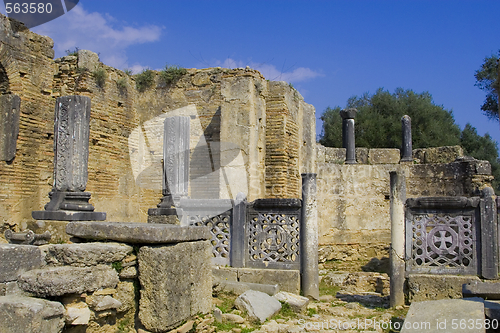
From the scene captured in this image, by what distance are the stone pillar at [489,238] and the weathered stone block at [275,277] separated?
2607 millimetres

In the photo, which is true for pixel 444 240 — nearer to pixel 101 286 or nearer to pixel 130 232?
Answer: pixel 130 232

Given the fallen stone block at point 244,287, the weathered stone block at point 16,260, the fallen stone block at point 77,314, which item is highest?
the weathered stone block at point 16,260

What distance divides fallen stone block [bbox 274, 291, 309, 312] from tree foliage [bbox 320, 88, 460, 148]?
21879 millimetres

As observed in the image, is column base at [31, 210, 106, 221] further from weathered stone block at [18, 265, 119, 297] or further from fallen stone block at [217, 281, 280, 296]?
weathered stone block at [18, 265, 119, 297]

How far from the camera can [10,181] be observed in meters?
8.99

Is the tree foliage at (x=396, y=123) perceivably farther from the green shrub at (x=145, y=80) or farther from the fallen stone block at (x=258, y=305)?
the fallen stone block at (x=258, y=305)

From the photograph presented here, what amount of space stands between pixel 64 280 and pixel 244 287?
3421 mm

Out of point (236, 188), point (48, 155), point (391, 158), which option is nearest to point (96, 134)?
point (48, 155)

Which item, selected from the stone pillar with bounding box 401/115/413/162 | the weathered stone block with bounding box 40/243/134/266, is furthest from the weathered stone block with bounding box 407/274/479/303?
the stone pillar with bounding box 401/115/413/162

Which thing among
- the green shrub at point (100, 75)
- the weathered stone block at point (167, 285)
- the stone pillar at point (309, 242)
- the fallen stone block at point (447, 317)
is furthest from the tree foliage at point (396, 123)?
the weathered stone block at point (167, 285)

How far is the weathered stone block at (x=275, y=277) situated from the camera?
664 cm

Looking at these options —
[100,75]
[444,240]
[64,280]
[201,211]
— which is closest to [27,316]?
[64,280]

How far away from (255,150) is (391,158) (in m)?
7.41

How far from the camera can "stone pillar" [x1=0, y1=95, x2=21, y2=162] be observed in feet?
29.5
